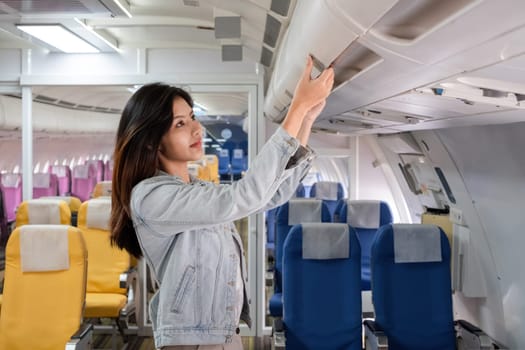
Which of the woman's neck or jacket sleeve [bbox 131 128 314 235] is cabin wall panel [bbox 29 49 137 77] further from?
jacket sleeve [bbox 131 128 314 235]

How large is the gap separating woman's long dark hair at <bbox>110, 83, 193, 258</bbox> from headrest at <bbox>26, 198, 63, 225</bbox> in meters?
2.85

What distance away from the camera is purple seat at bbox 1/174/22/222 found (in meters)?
6.48

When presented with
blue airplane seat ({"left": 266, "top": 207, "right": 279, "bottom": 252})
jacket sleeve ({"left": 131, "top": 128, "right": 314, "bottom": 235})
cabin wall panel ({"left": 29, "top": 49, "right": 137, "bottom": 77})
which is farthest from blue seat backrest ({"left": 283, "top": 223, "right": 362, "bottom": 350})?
blue airplane seat ({"left": 266, "top": 207, "right": 279, "bottom": 252})

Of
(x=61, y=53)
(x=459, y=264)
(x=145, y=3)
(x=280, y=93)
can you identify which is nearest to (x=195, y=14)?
(x=145, y=3)

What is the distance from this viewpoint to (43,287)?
3025 mm

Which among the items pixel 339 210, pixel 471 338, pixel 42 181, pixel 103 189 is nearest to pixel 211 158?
pixel 42 181

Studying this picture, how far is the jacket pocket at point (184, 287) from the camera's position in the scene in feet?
4.73

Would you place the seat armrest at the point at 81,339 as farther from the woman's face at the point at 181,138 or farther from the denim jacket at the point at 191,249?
the woman's face at the point at 181,138

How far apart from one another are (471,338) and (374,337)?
0.61 meters

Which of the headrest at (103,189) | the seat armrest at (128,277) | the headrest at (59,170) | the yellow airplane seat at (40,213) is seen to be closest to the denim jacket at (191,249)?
the seat armrest at (128,277)

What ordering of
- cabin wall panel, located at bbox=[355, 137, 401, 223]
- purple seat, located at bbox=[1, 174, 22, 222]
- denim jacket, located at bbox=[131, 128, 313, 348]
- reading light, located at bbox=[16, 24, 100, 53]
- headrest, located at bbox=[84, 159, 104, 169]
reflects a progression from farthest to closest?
headrest, located at bbox=[84, 159, 104, 169], purple seat, located at bbox=[1, 174, 22, 222], cabin wall panel, located at bbox=[355, 137, 401, 223], reading light, located at bbox=[16, 24, 100, 53], denim jacket, located at bbox=[131, 128, 313, 348]

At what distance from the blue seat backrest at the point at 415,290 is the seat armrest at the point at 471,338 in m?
0.05

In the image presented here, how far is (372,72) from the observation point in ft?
5.11

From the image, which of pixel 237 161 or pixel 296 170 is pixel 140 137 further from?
pixel 237 161
